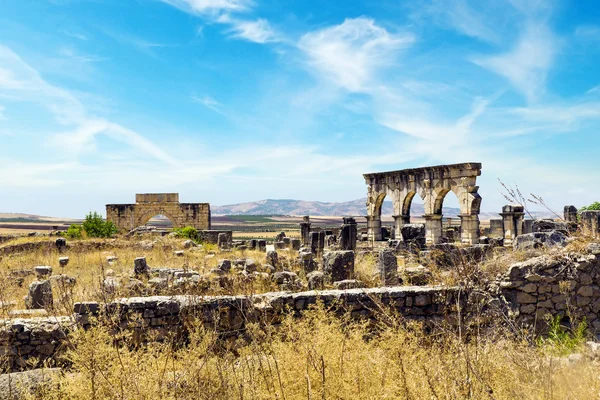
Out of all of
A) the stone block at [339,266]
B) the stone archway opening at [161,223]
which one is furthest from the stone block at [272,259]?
the stone archway opening at [161,223]

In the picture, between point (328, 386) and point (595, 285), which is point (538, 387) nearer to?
point (328, 386)

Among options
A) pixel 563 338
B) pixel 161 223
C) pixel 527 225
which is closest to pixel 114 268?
pixel 563 338

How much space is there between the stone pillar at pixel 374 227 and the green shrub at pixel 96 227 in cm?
1245

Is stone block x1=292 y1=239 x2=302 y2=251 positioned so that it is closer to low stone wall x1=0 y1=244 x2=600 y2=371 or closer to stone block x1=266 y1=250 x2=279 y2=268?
stone block x1=266 y1=250 x2=279 y2=268

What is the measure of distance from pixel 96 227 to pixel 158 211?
5.31 metres

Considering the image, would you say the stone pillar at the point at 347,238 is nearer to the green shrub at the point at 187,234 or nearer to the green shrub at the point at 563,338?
the green shrub at the point at 187,234

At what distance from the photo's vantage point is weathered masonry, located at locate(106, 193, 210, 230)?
83.3ft

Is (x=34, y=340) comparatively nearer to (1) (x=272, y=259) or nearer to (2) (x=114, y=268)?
(2) (x=114, y=268)

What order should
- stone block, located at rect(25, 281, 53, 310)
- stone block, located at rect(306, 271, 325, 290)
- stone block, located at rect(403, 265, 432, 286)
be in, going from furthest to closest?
stone block, located at rect(403, 265, 432, 286), stone block, located at rect(306, 271, 325, 290), stone block, located at rect(25, 281, 53, 310)

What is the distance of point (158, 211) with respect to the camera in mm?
25609

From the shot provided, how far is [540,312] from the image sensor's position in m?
6.54

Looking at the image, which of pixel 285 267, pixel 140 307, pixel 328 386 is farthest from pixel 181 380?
pixel 285 267

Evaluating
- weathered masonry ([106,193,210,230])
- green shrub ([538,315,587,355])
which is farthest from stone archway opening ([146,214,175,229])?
green shrub ([538,315,587,355])

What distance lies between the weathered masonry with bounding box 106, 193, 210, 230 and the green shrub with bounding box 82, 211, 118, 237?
4203mm
